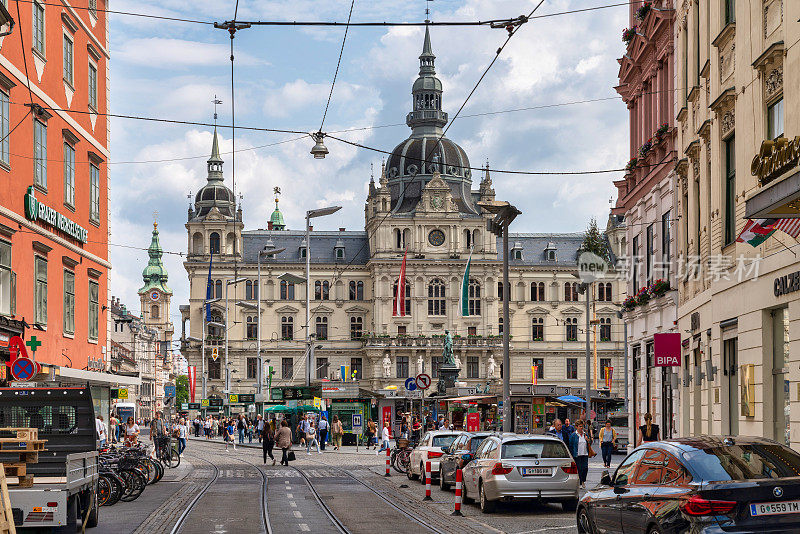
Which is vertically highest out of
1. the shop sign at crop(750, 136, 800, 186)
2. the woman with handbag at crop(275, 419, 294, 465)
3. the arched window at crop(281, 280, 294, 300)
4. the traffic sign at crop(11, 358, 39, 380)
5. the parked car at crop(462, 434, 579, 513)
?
the arched window at crop(281, 280, 294, 300)

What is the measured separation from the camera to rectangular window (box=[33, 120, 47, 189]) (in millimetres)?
30469

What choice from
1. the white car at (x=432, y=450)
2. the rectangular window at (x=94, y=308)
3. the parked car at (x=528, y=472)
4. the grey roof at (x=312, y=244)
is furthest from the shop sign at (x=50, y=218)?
the grey roof at (x=312, y=244)

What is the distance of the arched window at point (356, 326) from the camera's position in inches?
4594

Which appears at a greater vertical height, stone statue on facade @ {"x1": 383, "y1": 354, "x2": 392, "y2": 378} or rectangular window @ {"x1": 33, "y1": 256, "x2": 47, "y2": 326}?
rectangular window @ {"x1": 33, "y1": 256, "x2": 47, "y2": 326}

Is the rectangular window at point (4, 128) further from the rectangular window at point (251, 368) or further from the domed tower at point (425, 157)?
the rectangular window at point (251, 368)

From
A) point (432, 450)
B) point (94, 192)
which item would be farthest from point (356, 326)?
point (432, 450)

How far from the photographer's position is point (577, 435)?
28.5 meters

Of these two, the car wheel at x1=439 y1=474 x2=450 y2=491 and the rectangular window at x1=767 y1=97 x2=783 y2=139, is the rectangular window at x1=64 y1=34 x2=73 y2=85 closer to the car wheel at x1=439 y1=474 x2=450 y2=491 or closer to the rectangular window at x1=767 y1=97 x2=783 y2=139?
the car wheel at x1=439 y1=474 x2=450 y2=491

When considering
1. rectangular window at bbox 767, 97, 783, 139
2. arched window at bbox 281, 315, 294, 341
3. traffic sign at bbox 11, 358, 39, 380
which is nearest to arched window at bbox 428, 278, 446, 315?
arched window at bbox 281, 315, 294, 341

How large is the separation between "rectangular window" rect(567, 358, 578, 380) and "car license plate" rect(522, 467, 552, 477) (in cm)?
9755

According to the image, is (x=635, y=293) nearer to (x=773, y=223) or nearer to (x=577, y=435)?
(x=577, y=435)

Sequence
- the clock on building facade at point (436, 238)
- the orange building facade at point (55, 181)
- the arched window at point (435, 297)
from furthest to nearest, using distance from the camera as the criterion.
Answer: the arched window at point (435, 297)
the clock on building facade at point (436, 238)
the orange building facade at point (55, 181)

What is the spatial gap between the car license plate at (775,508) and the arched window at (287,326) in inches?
4192

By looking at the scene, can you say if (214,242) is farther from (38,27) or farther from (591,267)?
(38,27)
